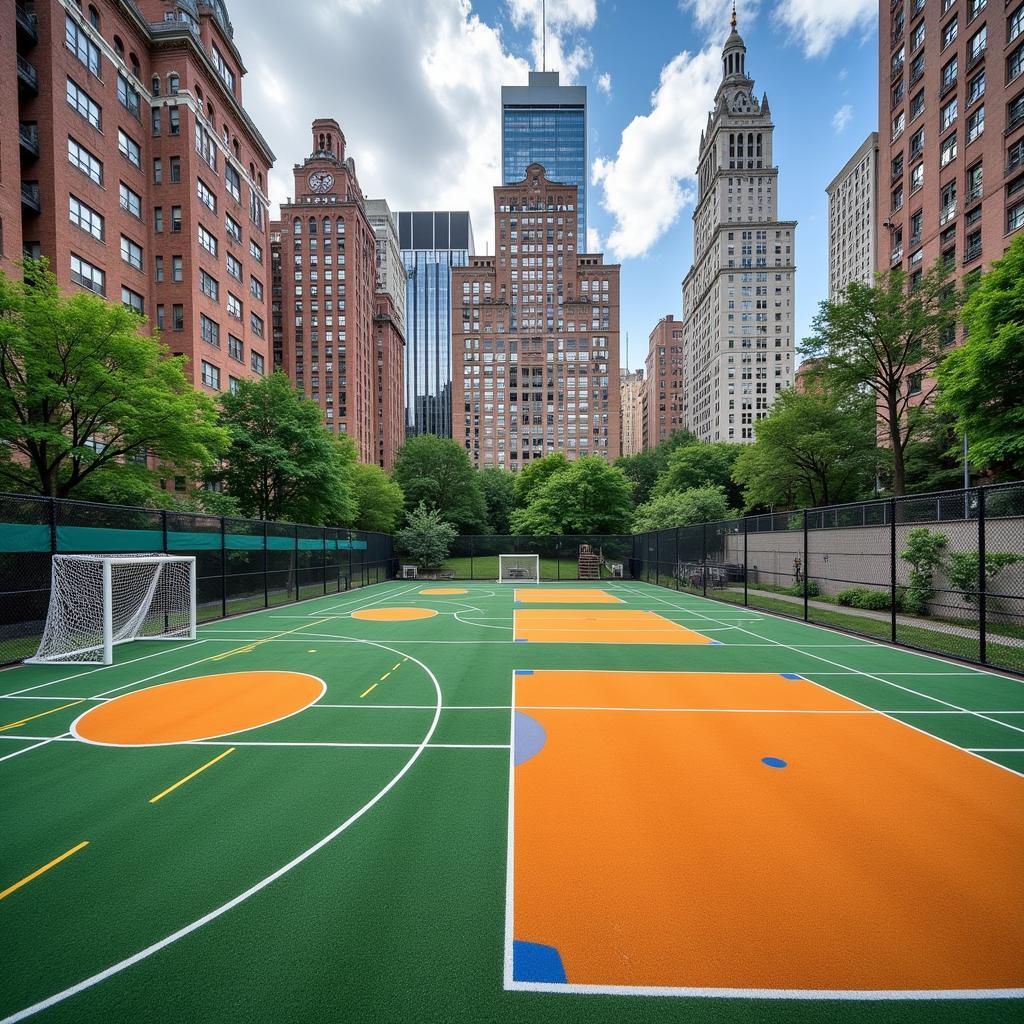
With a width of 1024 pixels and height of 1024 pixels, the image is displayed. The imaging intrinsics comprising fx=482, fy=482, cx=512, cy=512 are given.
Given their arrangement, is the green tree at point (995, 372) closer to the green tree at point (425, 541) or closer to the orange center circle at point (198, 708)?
the orange center circle at point (198, 708)

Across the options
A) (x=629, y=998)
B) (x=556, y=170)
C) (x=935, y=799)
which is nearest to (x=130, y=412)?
(x=629, y=998)

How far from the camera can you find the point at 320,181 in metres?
89.0

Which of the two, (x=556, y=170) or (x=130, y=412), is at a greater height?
(x=556, y=170)

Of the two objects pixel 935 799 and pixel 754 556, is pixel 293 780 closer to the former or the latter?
pixel 935 799

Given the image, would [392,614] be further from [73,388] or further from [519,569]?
[519,569]

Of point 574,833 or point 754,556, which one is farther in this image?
point 754,556

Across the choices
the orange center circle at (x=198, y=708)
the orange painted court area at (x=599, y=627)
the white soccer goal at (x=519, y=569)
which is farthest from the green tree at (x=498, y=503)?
the orange center circle at (x=198, y=708)

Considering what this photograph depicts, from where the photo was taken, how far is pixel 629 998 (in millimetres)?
2732

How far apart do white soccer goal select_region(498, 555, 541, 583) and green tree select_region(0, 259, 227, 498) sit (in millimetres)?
19996

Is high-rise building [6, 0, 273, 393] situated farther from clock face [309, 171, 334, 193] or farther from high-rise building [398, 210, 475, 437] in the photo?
high-rise building [398, 210, 475, 437]

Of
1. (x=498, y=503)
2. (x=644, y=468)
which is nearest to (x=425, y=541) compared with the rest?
(x=498, y=503)

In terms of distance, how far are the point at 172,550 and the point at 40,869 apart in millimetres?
13053

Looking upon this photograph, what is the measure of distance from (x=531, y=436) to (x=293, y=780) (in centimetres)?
9464

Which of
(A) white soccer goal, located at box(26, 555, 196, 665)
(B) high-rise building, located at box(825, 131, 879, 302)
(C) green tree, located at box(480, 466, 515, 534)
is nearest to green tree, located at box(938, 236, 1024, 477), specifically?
(A) white soccer goal, located at box(26, 555, 196, 665)
